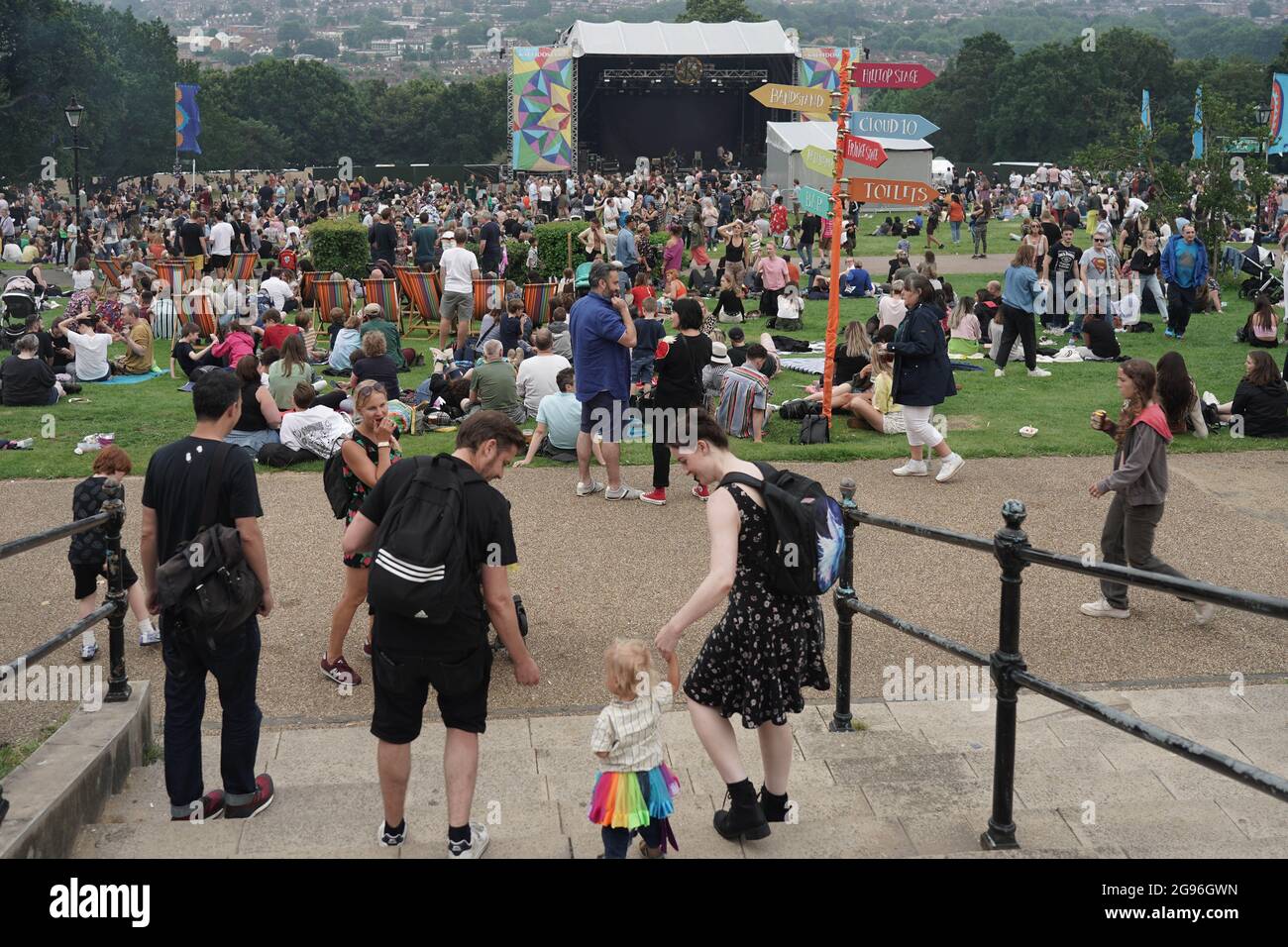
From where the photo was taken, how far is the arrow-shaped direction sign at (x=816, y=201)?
423 inches

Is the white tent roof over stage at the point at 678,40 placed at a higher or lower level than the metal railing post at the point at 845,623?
higher

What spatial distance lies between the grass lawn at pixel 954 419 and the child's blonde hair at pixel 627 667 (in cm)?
686

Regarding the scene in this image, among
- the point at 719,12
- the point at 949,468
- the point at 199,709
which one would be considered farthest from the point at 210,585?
the point at 719,12

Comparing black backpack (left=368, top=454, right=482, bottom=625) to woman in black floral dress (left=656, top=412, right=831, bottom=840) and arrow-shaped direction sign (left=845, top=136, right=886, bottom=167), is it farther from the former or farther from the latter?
arrow-shaped direction sign (left=845, top=136, right=886, bottom=167)

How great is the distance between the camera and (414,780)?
507cm

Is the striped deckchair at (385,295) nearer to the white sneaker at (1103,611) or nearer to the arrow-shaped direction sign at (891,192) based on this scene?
the arrow-shaped direction sign at (891,192)

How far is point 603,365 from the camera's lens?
9.56m

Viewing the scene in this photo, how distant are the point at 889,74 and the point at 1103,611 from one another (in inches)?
214

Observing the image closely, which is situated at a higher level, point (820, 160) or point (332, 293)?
point (820, 160)

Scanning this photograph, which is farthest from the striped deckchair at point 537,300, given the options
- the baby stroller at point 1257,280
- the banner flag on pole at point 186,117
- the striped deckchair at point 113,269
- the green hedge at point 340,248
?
the banner flag on pole at point 186,117

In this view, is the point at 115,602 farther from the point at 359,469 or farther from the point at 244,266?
the point at 244,266

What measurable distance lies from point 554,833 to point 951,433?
318 inches


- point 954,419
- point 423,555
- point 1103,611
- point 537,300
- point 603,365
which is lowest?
point 1103,611

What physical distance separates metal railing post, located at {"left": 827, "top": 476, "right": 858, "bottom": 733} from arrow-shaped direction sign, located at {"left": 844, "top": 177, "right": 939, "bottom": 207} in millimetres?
5438
